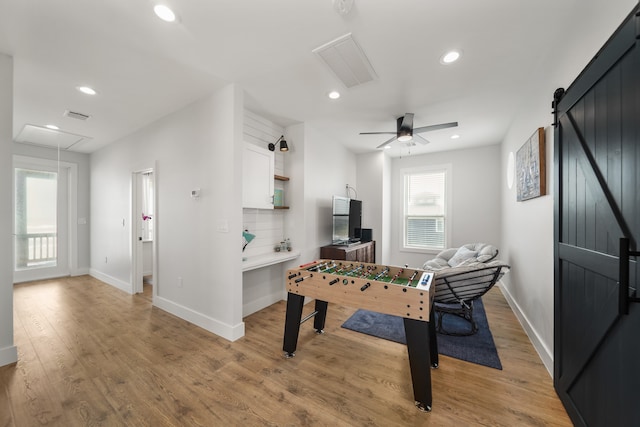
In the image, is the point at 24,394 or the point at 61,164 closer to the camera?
the point at 24,394

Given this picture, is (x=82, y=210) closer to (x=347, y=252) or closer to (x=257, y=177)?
(x=257, y=177)

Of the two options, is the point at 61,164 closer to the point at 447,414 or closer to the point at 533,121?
the point at 447,414

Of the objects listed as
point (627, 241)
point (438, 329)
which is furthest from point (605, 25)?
point (438, 329)

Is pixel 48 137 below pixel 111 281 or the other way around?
the other way around

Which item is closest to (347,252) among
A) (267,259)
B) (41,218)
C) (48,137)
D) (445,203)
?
(267,259)

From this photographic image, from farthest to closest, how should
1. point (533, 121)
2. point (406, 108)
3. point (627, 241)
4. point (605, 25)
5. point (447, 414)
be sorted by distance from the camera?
point (406, 108)
point (533, 121)
point (447, 414)
point (605, 25)
point (627, 241)

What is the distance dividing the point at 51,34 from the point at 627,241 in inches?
156

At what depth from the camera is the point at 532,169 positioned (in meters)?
2.57

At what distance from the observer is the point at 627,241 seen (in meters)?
1.07

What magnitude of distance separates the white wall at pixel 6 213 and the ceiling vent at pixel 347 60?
2.74 metres

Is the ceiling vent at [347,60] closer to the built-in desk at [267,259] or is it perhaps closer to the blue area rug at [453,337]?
the built-in desk at [267,259]

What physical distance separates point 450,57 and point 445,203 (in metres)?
3.92

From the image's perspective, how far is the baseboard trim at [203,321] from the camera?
2.66 meters

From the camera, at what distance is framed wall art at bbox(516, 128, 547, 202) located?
2.31m
